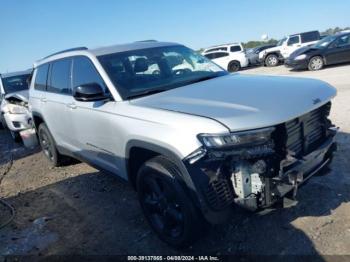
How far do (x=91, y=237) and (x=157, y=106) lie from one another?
1.68 metres

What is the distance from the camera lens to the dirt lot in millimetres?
3479

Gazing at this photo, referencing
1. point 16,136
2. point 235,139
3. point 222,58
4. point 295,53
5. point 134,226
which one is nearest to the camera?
point 235,139

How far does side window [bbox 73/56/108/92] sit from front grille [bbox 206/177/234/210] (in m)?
1.73

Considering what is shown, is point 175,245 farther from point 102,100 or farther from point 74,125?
point 74,125

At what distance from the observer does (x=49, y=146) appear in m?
6.48

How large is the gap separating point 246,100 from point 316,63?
49.7 ft

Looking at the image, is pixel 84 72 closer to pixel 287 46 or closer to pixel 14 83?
pixel 14 83

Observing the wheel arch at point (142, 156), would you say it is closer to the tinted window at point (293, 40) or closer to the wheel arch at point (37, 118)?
the wheel arch at point (37, 118)

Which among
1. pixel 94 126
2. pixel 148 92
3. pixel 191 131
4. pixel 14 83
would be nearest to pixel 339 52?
pixel 14 83

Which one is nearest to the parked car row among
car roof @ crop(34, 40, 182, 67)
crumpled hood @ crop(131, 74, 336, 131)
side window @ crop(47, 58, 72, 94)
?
car roof @ crop(34, 40, 182, 67)

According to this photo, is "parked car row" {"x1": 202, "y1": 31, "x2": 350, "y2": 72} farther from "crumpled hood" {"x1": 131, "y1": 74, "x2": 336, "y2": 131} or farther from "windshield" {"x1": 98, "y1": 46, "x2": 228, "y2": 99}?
"crumpled hood" {"x1": 131, "y1": 74, "x2": 336, "y2": 131}

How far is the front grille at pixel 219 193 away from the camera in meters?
2.90

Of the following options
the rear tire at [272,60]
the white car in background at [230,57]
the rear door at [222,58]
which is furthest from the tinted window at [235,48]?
the rear tire at [272,60]

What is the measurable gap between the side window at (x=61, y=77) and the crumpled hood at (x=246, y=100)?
1.81 m
